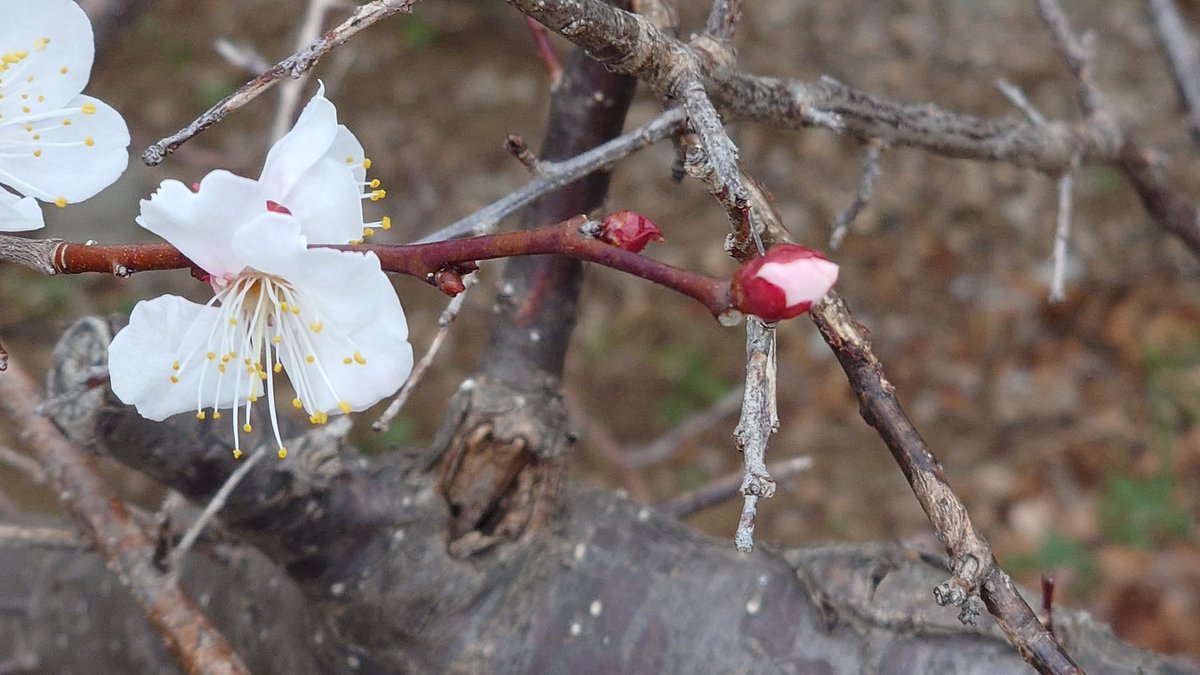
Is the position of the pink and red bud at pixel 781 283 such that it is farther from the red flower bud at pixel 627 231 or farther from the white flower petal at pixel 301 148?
the white flower petal at pixel 301 148

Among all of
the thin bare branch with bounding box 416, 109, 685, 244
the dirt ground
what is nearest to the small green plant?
the dirt ground

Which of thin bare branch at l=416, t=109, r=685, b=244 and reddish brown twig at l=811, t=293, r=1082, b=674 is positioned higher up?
thin bare branch at l=416, t=109, r=685, b=244

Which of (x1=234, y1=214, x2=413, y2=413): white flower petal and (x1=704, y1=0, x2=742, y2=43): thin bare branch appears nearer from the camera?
(x1=234, y1=214, x2=413, y2=413): white flower petal

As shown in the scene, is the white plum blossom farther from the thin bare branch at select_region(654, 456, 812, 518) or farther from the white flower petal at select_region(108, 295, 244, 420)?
the thin bare branch at select_region(654, 456, 812, 518)

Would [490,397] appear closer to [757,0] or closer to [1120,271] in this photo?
[1120,271]

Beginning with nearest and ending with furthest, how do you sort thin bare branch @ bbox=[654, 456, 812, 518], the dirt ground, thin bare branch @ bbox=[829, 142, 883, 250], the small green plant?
thin bare branch @ bbox=[829, 142, 883, 250], thin bare branch @ bbox=[654, 456, 812, 518], the small green plant, the dirt ground

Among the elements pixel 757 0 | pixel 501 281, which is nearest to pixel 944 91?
pixel 757 0

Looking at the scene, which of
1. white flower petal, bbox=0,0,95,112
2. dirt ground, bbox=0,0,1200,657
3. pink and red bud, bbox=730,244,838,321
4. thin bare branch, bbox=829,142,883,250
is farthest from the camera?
dirt ground, bbox=0,0,1200,657

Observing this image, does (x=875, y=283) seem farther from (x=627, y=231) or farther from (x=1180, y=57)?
(x=627, y=231)
